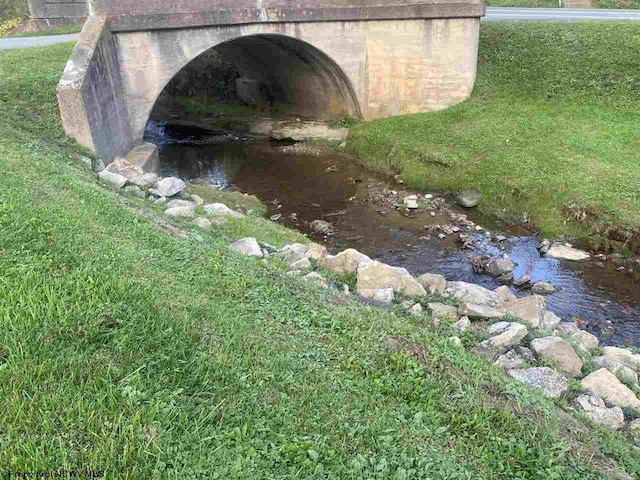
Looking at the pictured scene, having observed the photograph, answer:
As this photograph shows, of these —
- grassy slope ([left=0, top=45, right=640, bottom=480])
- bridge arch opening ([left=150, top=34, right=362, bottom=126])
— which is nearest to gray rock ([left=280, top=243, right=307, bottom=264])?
grassy slope ([left=0, top=45, right=640, bottom=480])

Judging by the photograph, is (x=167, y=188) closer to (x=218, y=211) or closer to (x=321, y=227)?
(x=218, y=211)

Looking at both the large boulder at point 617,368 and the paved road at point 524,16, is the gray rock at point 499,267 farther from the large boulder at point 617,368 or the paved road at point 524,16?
the paved road at point 524,16

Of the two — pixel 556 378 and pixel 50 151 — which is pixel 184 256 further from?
pixel 50 151

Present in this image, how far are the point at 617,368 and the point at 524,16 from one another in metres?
19.0

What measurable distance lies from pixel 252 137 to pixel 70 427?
755 inches

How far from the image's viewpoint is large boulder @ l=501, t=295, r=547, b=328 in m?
7.29

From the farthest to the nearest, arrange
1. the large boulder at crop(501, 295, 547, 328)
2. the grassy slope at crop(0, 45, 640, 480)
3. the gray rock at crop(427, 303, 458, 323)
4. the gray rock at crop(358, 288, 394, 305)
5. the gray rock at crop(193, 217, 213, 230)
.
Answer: the gray rock at crop(193, 217, 213, 230)
the large boulder at crop(501, 295, 547, 328)
the gray rock at crop(358, 288, 394, 305)
the gray rock at crop(427, 303, 458, 323)
the grassy slope at crop(0, 45, 640, 480)

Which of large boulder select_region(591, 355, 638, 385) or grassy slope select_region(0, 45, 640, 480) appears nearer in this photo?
grassy slope select_region(0, 45, 640, 480)

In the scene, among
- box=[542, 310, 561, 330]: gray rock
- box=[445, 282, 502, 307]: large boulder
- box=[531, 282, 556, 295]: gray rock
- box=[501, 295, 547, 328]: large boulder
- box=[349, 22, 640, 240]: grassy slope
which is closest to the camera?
box=[501, 295, 547, 328]: large boulder

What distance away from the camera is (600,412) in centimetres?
493

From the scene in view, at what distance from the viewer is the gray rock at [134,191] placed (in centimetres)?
1015

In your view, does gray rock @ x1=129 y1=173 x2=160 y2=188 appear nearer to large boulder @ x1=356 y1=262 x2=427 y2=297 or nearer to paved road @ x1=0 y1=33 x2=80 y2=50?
large boulder @ x1=356 y1=262 x2=427 y2=297

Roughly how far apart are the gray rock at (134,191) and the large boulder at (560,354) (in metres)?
7.63

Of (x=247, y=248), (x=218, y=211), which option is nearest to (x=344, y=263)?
(x=247, y=248)
